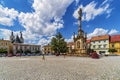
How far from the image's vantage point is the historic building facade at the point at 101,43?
2490 inches

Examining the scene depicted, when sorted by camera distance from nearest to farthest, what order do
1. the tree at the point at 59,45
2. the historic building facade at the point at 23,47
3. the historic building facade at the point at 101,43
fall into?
the tree at the point at 59,45
the historic building facade at the point at 101,43
the historic building facade at the point at 23,47

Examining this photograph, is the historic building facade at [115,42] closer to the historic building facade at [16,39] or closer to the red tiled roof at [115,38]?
the red tiled roof at [115,38]

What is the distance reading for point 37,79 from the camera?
6.96 metres

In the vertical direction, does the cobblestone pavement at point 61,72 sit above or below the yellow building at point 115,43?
below

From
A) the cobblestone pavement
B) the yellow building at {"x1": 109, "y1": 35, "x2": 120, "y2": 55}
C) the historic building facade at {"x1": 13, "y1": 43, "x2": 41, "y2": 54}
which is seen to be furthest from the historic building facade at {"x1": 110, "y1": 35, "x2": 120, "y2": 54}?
the historic building facade at {"x1": 13, "y1": 43, "x2": 41, "y2": 54}

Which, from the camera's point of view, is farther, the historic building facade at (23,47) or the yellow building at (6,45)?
the historic building facade at (23,47)

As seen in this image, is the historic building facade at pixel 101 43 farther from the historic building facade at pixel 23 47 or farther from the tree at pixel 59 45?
the historic building facade at pixel 23 47

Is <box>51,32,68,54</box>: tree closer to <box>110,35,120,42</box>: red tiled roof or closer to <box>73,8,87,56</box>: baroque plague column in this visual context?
<box>73,8,87,56</box>: baroque plague column

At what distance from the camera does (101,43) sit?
6512cm

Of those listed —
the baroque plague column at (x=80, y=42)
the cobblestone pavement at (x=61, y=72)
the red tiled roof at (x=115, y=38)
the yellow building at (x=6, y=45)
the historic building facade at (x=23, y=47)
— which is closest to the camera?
the cobblestone pavement at (x=61, y=72)

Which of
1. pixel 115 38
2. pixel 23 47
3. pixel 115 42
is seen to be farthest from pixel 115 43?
pixel 23 47

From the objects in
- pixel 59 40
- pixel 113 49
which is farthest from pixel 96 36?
pixel 59 40

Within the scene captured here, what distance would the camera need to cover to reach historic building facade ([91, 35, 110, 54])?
208 ft

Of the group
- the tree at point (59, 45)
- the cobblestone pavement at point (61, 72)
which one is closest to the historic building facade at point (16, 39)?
the tree at point (59, 45)
